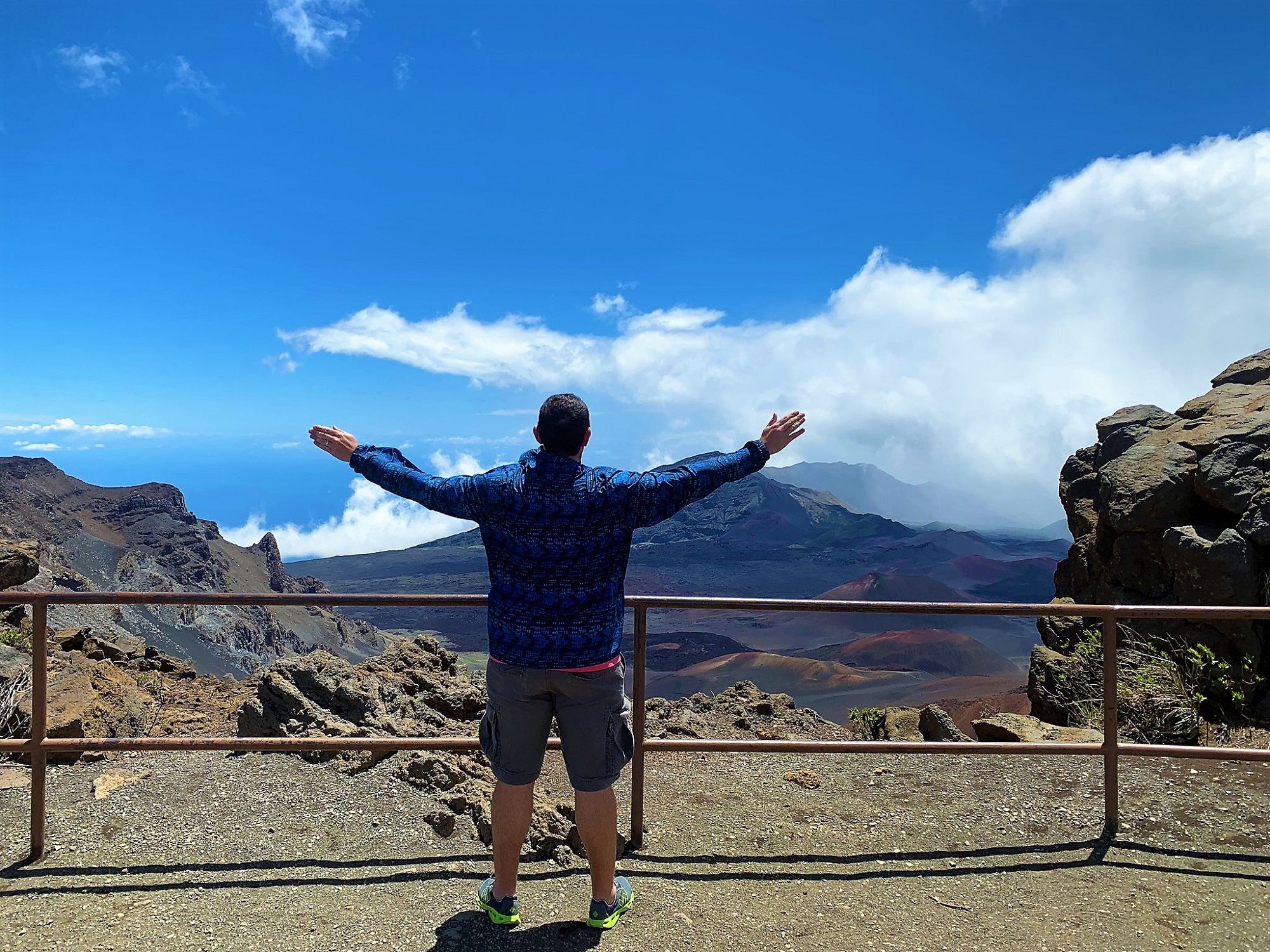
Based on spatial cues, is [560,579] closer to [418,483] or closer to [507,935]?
[418,483]

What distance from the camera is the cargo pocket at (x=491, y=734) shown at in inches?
124

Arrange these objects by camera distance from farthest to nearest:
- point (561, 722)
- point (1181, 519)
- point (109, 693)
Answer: point (1181, 519)
point (109, 693)
point (561, 722)

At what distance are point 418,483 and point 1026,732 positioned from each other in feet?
18.5

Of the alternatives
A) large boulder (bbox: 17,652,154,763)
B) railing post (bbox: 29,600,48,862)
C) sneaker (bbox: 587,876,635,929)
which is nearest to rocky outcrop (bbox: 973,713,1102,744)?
sneaker (bbox: 587,876,635,929)

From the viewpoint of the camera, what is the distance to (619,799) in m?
4.96

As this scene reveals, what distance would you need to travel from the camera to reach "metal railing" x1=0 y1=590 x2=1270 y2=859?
3998 mm

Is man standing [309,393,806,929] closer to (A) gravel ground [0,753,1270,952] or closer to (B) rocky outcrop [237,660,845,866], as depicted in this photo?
(A) gravel ground [0,753,1270,952]

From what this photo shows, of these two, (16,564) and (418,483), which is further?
(16,564)

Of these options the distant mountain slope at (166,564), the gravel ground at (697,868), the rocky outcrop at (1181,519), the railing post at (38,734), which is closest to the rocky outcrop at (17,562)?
the gravel ground at (697,868)

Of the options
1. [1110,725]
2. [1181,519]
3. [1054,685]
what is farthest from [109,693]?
[1181,519]

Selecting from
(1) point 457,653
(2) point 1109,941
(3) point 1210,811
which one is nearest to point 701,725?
(1) point 457,653

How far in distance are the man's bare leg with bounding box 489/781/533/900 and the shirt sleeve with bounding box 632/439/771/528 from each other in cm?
111

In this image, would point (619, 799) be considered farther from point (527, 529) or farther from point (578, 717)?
point (527, 529)

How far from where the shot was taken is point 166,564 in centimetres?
3575
